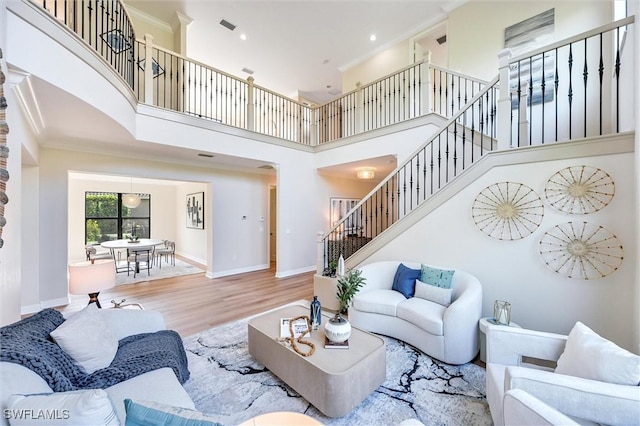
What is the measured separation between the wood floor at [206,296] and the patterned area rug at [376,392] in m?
0.97

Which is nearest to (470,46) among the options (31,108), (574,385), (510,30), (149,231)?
(510,30)

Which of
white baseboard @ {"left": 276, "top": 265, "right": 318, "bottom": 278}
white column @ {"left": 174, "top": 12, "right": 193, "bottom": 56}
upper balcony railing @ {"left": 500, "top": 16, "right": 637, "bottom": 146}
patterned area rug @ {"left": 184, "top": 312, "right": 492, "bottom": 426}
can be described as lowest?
patterned area rug @ {"left": 184, "top": 312, "right": 492, "bottom": 426}

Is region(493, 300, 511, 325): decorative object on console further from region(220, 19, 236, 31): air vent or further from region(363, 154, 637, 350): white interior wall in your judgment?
region(220, 19, 236, 31): air vent

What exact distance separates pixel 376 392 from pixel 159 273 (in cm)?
609

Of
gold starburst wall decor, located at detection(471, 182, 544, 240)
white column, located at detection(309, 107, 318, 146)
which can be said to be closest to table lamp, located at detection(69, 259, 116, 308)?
gold starburst wall decor, located at detection(471, 182, 544, 240)

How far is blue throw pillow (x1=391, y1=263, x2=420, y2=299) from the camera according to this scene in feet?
10.7

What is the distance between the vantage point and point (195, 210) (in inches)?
303

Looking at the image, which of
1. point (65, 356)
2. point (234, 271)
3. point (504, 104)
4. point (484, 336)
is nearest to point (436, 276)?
point (484, 336)

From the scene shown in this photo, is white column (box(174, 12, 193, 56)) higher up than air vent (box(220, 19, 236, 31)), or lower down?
A: lower down

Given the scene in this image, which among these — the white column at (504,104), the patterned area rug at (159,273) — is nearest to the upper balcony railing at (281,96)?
the white column at (504,104)

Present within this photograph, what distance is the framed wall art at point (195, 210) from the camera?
7.35 meters

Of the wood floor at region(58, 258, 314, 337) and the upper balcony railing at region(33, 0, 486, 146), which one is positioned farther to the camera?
the upper balcony railing at region(33, 0, 486, 146)

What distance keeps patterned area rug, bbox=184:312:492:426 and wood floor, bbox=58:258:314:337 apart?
0.97m

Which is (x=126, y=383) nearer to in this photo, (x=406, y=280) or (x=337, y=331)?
(x=337, y=331)
